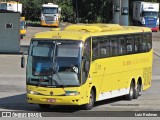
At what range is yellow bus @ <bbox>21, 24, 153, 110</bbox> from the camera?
18891 millimetres

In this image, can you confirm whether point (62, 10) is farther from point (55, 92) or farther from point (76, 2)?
point (55, 92)

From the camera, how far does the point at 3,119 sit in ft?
56.0

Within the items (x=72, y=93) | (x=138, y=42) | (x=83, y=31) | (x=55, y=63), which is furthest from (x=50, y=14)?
(x=72, y=93)

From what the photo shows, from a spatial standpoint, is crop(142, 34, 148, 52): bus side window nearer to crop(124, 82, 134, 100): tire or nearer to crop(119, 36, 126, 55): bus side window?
crop(124, 82, 134, 100): tire

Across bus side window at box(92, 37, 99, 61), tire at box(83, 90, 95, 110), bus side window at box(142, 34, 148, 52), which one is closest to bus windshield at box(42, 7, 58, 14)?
bus side window at box(142, 34, 148, 52)

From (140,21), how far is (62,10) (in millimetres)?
16474

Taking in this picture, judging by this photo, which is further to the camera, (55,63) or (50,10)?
(50,10)

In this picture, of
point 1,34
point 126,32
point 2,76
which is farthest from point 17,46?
point 126,32

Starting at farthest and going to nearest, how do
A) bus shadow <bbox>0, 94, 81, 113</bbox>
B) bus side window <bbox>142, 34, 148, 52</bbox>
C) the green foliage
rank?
the green foliage → bus side window <bbox>142, 34, 148, 52</bbox> → bus shadow <bbox>0, 94, 81, 113</bbox>

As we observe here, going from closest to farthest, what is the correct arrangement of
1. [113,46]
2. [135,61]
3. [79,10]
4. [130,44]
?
[113,46], [130,44], [135,61], [79,10]

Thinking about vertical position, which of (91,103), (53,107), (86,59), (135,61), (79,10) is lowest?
(53,107)

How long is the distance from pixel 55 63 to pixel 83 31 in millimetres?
2093

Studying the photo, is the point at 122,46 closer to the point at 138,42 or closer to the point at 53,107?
the point at 138,42

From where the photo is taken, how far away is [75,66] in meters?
19.0
